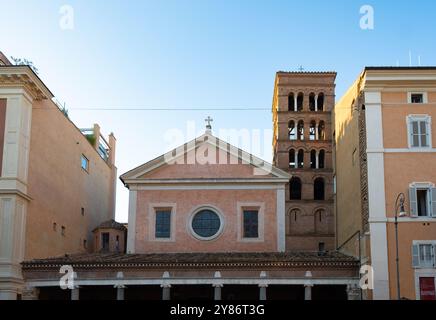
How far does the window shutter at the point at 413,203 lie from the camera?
29094 millimetres

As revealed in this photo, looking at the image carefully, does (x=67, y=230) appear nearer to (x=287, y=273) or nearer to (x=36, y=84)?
(x=36, y=84)

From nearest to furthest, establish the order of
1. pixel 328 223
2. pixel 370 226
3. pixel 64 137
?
pixel 370 226 → pixel 64 137 → pixel 328 223

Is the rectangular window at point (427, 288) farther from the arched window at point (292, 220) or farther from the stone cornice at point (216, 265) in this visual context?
the arched window at point (292, 220)

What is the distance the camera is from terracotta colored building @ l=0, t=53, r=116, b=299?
29969 millimetres

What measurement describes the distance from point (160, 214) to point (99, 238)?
19.9ft

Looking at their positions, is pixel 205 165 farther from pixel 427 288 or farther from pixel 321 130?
pixel 321 130

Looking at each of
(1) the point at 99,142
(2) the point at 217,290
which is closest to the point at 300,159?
(1) the point at 99,142

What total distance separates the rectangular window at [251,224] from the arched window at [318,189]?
23.2m

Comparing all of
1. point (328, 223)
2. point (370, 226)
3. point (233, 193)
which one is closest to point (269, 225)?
point (233, 193)

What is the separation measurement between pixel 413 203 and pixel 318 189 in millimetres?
28289

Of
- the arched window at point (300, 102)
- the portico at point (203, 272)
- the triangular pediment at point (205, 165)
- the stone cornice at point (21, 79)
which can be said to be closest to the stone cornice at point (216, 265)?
the portico at point (203, 272)

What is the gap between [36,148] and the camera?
107 ft

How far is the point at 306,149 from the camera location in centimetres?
5700

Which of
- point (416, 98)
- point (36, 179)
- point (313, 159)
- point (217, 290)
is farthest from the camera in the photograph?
point (313, 159)
